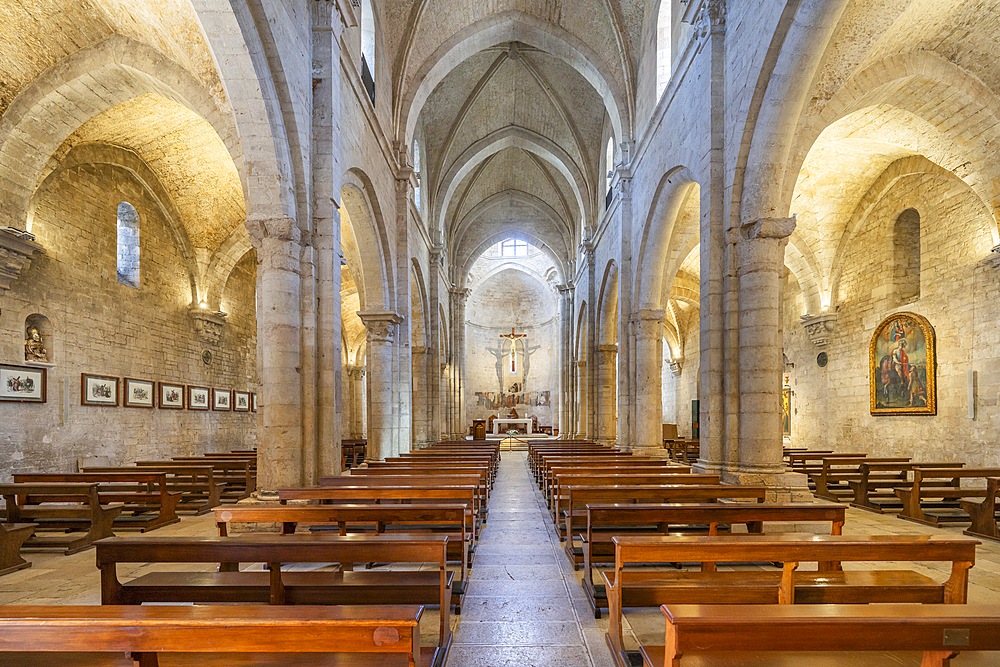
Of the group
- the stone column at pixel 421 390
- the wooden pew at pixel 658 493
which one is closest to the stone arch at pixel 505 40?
the stone column at pixel 421 390

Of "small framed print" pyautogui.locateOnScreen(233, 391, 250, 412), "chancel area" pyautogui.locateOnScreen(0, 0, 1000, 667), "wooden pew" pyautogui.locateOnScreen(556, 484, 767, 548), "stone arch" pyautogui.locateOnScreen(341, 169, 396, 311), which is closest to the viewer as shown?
"chancel area" pyautogui.locateOnScreen(0, 0, 1000, 667)

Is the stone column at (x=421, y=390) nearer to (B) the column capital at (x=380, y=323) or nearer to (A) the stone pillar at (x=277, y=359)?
(B) the column capital at (x=380, y=323)

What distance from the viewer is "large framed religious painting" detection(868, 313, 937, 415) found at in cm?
1287

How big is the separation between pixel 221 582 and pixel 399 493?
7.37ft

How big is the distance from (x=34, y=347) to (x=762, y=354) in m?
12.5

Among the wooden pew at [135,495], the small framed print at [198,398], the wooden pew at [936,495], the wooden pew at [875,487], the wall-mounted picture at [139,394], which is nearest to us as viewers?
the wooden pew at [135,495]

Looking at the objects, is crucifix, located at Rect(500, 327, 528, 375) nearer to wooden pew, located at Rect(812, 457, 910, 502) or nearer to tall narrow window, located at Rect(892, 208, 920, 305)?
tall narrow window, located at Rect(892, 208, 920, 305)

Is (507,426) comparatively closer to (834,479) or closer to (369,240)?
(369,240)

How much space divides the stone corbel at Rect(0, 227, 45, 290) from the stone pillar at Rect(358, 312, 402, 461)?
255 inches

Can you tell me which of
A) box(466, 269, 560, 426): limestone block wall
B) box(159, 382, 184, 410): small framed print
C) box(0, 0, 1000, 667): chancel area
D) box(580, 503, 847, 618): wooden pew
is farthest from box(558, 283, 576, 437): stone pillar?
box(580, 503, 847, 618): wooden pew

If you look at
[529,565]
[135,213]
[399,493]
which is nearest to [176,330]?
[135,213]

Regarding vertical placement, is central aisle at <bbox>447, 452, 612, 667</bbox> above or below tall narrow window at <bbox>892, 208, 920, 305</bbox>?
below

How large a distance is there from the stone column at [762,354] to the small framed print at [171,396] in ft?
44.5

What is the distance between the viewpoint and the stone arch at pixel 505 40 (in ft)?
49.4
